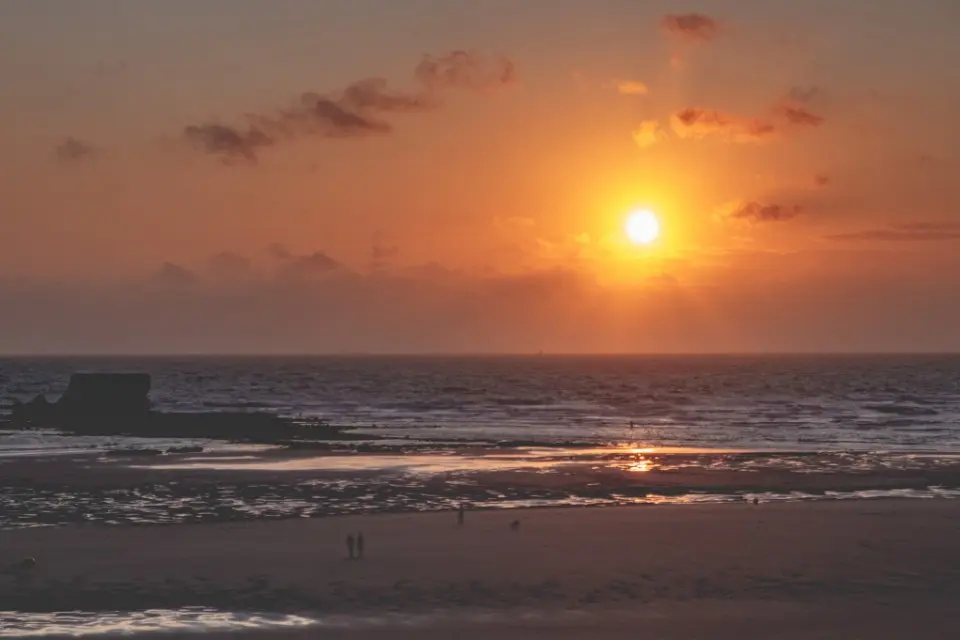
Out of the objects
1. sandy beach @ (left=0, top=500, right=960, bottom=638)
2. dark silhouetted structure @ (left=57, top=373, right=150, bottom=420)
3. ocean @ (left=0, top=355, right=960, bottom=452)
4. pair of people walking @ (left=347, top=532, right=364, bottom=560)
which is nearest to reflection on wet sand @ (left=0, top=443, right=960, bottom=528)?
sandy beach @ (left=0, top=500, right=960, bottom=638)

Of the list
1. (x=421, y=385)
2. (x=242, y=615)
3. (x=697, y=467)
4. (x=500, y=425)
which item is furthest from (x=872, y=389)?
(x=242, y=615)

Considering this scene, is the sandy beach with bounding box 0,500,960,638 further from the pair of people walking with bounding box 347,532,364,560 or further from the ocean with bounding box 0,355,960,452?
the ocean with bounding box 0,355,960,452

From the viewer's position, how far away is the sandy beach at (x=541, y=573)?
772 inches

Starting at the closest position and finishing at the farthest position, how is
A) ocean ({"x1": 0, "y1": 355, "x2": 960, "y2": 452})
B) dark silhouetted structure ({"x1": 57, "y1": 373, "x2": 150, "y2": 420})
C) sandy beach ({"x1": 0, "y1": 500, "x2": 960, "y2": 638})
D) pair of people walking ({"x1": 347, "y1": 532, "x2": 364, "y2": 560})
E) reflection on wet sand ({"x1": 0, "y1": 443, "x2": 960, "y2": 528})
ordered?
1. sandy beach ({"x1": 0, "y1": 500, "x2": 960, "y2": 638})
2. pair of people walking ({"x1": 347, "y1": 532, "x2": 364, "y2": 560})
3. reflection on wet sand ({"x1": 0, "y1": 443, "x2": 960, "y2": 528})
4. ocean ({"x1": 0, "y1": 355, "x2": 960, "y2": 452})
5. dark silhouetted structure ({"x1": 57, "y1": 373, "x2": 150, "y2": 420})

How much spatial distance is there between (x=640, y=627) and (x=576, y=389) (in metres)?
124

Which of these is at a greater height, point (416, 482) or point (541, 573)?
point (416, 482)

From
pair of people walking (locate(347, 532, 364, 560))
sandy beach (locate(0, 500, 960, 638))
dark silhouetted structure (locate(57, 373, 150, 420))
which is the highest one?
dark silhouetted structure (locate(57, 373, 150, 420))

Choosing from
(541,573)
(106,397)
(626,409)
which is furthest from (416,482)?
(626,409)

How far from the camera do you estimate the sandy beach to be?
64.3ft

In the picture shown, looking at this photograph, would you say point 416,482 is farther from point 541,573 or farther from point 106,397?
point 106,397

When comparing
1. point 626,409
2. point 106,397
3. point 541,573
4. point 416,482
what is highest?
point 106,397

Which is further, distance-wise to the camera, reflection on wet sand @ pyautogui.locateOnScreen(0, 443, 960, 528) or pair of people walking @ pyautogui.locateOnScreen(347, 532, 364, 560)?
reflection on wet sand @ pyautogui.locateOnScreen(0, 443, 960, 528)

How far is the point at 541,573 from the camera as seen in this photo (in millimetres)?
23297

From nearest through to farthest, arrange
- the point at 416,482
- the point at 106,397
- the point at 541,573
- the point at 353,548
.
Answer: the point at 541,573 → the point at 353,548 → the point at 416,482 → the point at 106,397
